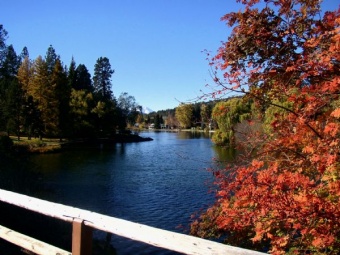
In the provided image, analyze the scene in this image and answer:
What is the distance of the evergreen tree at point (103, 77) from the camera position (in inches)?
3565

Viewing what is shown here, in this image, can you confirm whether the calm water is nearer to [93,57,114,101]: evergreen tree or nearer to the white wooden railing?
the white wooden railing

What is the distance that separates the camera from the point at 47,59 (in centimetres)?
6681

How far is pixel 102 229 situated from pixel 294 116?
295cm

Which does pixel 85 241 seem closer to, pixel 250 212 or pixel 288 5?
pixel 250 212

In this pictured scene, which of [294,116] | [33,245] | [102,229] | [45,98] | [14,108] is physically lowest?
[33,245]

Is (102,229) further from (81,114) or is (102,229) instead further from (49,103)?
(81,114)

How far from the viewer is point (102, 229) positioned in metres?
3.29

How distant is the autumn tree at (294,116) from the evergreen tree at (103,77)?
87758mm

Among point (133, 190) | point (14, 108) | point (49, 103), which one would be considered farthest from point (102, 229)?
point (49, 103)

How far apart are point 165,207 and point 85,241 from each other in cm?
1504

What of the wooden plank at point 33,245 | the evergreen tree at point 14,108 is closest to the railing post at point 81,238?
the wooden plank at point 33,245

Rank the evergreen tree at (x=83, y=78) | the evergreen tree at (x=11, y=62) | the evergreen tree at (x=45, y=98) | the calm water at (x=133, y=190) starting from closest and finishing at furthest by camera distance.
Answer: the calm water at (x=133, y=190)
the evergreen tree at (x=45, y=98)
the evergreen tree at (x=11, y=62)
the evergreen tree at (x=83, y=78)

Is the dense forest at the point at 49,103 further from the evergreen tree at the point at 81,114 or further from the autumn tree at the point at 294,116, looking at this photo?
the autumn tree at the point at 294,116

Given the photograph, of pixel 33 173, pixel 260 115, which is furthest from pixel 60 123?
pixel 260 115
